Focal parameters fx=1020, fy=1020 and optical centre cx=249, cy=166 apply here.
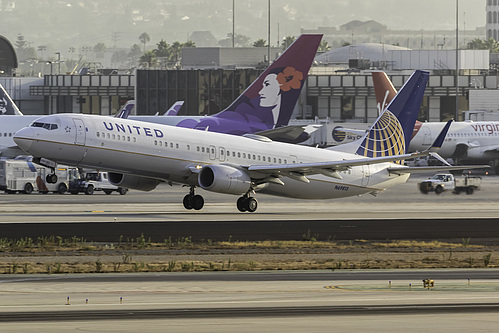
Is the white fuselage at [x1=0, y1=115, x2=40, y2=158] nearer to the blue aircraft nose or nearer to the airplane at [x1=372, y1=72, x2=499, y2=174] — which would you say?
the blue aircraft nose

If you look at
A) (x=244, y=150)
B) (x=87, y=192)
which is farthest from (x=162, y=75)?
(x=244, y=150)

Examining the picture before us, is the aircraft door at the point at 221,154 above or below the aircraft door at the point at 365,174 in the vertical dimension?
above

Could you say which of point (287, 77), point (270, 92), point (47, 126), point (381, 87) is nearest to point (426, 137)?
point (381, 87)

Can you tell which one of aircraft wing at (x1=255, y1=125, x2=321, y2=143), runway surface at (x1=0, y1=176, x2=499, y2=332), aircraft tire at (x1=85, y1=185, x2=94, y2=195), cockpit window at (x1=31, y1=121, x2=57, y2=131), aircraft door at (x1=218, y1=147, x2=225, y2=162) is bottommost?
aircraft tire at (x1=85, y1=185, x2=94, y2=195)

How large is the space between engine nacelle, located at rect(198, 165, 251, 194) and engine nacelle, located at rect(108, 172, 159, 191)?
3273mm

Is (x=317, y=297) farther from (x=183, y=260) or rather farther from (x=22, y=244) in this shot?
(x=22, y=244)

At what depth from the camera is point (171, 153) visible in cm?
5188

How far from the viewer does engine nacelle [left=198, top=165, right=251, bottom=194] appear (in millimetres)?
51812

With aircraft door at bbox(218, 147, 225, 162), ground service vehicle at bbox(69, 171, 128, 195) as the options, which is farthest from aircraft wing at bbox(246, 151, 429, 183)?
ground service vehicle at bbox(69, 171, 128, 195)

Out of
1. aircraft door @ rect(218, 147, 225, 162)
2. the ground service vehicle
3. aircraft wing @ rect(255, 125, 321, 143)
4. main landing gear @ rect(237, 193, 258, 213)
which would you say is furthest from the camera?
the ground service vehicle

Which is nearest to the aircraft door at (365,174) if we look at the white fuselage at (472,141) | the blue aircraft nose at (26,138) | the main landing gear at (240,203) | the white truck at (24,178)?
the main landing gear at (240,203)

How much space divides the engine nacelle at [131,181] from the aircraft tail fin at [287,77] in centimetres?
1208

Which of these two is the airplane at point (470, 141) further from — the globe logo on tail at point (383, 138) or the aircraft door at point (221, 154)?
the aircraft door at point (221, 154)

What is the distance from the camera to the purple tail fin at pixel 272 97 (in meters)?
63.9
